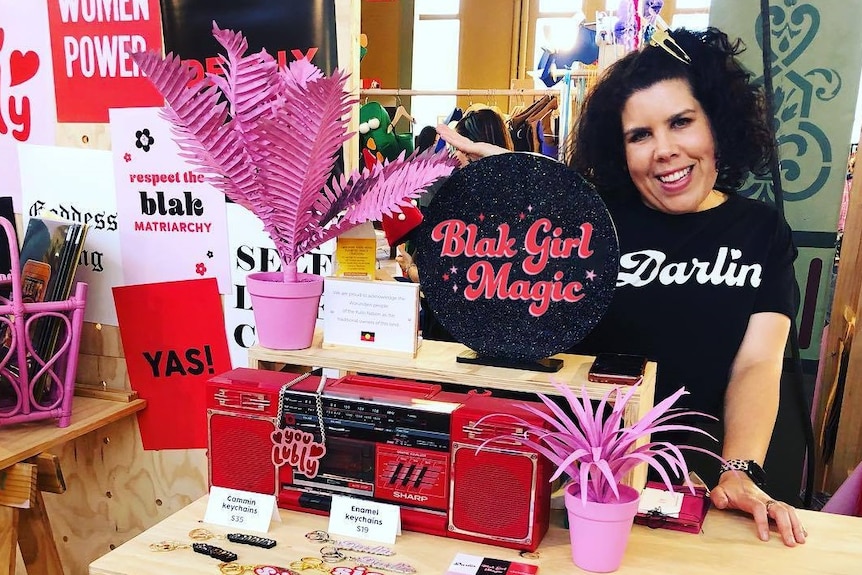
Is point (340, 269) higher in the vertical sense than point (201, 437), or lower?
higher

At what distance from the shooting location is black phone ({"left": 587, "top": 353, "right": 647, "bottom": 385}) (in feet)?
4.02

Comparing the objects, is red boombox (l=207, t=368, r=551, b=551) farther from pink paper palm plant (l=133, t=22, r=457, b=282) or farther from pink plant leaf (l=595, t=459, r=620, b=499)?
pink paper palm plant (l=133, t=22, r=457, b=282)

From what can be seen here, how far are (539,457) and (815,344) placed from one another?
4.48 feet

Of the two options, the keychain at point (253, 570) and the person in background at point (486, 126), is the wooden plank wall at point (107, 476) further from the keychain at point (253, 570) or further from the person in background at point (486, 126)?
the person in background at point (486, 126)

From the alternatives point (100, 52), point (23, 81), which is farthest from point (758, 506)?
point (23, 81)

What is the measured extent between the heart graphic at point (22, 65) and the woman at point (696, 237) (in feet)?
4.77

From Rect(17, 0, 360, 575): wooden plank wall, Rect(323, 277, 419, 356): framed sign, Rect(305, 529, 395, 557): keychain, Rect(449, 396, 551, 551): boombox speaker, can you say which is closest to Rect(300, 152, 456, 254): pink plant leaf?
Rect(323, 277, 419, 356): framed sign

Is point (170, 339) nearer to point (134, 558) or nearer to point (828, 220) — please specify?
point (134, 558)

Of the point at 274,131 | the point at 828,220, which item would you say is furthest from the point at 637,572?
the point at 828,220

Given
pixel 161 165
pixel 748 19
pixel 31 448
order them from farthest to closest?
pixel 748 19 < pixel 161 165 < pixel 31 448

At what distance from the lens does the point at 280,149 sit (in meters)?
1.26

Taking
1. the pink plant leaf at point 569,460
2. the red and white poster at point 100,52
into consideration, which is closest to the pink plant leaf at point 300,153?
the pink plant leaf at point 569,460

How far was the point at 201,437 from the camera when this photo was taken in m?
1.96

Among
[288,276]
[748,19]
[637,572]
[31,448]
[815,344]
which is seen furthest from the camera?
[815,344]
